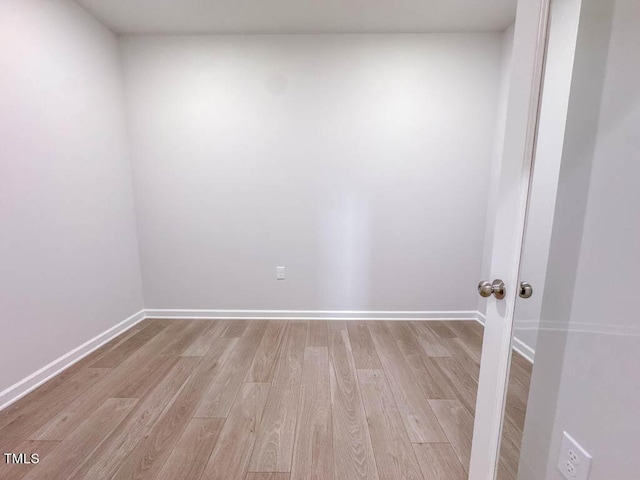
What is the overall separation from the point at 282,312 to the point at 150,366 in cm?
114

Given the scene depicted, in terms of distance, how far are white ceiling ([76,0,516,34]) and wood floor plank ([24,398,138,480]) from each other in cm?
271

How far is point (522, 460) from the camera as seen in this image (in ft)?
3.03

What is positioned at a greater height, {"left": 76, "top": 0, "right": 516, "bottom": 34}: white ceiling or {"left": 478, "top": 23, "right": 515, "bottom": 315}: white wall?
{"left": 76, "top": 0, "right": 516, "bottom": 34}: white ceiling

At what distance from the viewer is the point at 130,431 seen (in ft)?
4.48

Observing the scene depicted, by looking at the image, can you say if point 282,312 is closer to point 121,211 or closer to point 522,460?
point 121,211

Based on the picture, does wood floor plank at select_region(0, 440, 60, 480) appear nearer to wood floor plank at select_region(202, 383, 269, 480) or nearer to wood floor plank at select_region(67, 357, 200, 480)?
wood floor plank at select_region(67, 357, 200, 480)

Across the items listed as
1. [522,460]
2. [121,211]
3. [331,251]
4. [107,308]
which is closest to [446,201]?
[331,251]

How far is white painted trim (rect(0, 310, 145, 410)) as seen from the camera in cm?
155

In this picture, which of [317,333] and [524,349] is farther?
[317,333]

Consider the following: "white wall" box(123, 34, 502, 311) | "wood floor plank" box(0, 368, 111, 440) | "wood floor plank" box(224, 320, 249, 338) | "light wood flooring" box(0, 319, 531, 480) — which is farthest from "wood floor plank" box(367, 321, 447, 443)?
"wood floor plank" box(0, 368, 111, 440)

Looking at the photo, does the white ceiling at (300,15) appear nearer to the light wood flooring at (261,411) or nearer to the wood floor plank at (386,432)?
Answer: the light wood flooring at (261,411)

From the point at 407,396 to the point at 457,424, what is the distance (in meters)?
0.29

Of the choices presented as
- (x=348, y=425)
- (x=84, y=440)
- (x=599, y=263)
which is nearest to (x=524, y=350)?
(x=599, y=263)

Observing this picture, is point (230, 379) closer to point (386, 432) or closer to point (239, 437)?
point (239, 437)
